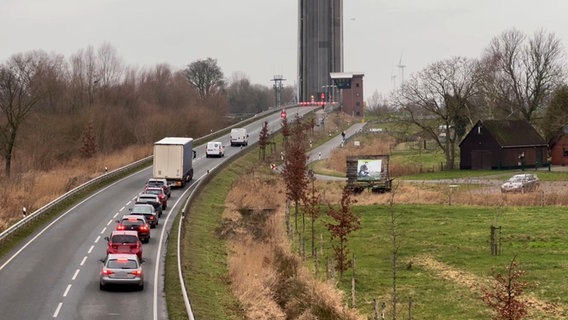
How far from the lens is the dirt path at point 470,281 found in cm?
3050

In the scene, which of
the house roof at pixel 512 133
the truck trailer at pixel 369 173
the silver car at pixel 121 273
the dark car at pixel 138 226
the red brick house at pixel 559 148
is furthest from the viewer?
the red brick house at pixel 559 148

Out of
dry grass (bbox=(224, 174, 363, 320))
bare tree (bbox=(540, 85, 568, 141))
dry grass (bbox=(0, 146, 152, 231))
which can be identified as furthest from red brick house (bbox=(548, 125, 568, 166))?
dry grass (bbox=(0, 146, 152, 231))

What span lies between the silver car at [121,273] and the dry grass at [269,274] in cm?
419

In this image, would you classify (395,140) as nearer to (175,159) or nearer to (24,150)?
(24,150)

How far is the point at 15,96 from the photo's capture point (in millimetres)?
95438

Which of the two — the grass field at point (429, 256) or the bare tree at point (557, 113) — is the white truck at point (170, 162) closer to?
the grass field at point (429, 256)

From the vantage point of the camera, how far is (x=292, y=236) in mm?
51375

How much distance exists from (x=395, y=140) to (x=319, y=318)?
113618 millimetres

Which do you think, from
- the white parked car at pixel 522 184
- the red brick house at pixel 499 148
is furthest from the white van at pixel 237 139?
the white parked car at pixel 522 184

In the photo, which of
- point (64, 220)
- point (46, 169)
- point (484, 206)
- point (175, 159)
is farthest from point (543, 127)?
point (64, 220)

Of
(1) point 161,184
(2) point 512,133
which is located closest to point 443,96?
(2) point 512,133

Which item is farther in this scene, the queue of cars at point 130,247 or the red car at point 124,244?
the red car at point 124,244

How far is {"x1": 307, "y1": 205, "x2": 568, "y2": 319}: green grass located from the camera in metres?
33.6

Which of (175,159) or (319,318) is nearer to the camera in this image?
(319,318)
